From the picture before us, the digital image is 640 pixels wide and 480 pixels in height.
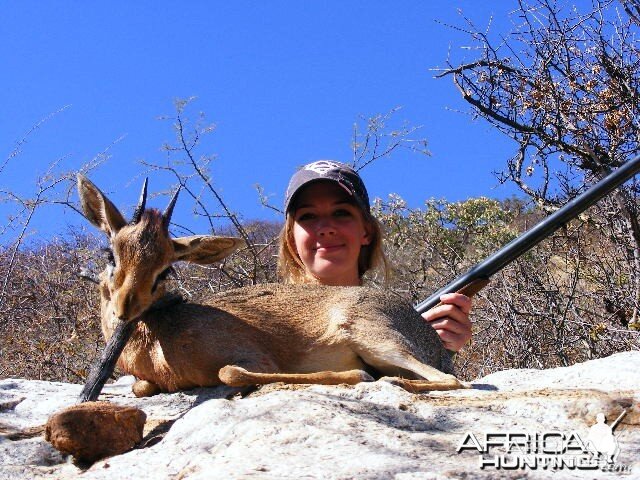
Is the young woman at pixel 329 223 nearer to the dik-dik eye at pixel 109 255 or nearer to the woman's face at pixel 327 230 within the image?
the woman's face at pixel 327 230

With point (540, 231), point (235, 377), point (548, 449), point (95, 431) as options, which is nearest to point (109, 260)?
point (235, 377)

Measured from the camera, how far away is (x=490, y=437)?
2.91 m

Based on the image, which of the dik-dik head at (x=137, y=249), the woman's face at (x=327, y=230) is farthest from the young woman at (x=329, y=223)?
→ the dik-dik head at (x=137, y=249)

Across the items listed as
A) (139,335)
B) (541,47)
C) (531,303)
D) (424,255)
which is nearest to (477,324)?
(531,303)

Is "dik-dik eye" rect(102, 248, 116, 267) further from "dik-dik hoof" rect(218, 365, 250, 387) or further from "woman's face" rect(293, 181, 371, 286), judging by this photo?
"woman's face" rect(293, 181, 371, 286)

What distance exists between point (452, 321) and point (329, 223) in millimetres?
1384

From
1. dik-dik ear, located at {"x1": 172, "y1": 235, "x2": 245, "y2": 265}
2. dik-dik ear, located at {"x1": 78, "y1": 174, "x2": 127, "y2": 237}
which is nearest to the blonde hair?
dik-dik ear, located at {"x1": 172, "y1": 235, "x2": 245, "y2": 265}

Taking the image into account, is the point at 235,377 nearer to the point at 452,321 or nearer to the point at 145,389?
the point at 145,389

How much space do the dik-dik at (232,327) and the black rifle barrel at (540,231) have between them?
146 centimetres

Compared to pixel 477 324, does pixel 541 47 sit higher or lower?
higher

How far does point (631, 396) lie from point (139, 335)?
2.88 metres

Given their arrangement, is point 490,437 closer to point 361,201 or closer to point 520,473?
point 520,473

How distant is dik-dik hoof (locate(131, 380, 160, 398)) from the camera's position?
4.73 m

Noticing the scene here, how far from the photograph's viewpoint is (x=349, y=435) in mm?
2934
